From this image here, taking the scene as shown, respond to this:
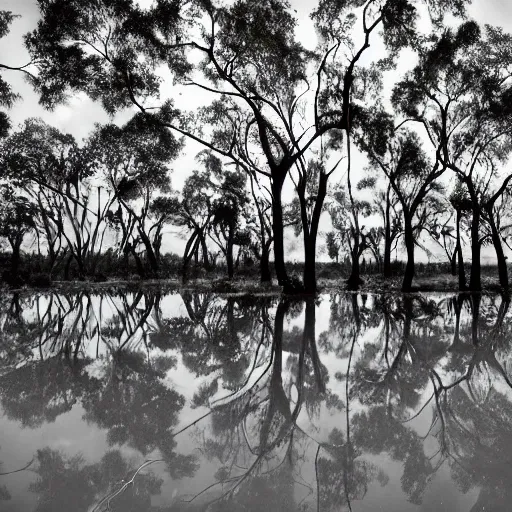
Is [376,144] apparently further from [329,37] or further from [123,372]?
[123,372]

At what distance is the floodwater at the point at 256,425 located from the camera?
7.03 feet

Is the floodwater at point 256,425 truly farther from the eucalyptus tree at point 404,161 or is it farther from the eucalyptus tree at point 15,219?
the eucalyptus tree at point 15,219

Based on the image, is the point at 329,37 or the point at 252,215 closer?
the point at 329,37

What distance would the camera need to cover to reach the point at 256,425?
10.2ft

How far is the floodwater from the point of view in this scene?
2.14m

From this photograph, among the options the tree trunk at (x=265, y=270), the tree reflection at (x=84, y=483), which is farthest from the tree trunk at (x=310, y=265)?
the tree reflection at (x=84, y=483)

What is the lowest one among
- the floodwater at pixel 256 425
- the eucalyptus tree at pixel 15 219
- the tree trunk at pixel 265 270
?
the floodwater at pixel 256 425

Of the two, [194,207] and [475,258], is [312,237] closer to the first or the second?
[475,258]

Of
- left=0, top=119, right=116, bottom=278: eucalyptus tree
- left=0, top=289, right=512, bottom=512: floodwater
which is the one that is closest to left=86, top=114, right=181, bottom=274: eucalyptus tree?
left=0, top=119, right=116, bottom=278: eucalyptus tree

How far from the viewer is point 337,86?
1859 cm

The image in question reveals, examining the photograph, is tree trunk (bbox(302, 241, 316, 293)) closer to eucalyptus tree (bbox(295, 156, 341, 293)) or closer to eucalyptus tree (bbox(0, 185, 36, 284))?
eucalyptus tree (bbox(295, 156, 341, 293))

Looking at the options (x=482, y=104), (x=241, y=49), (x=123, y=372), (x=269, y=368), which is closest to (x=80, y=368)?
(x=123, y=372)

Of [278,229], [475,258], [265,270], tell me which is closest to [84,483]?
[278,229]

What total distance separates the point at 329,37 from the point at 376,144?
5172 mm
